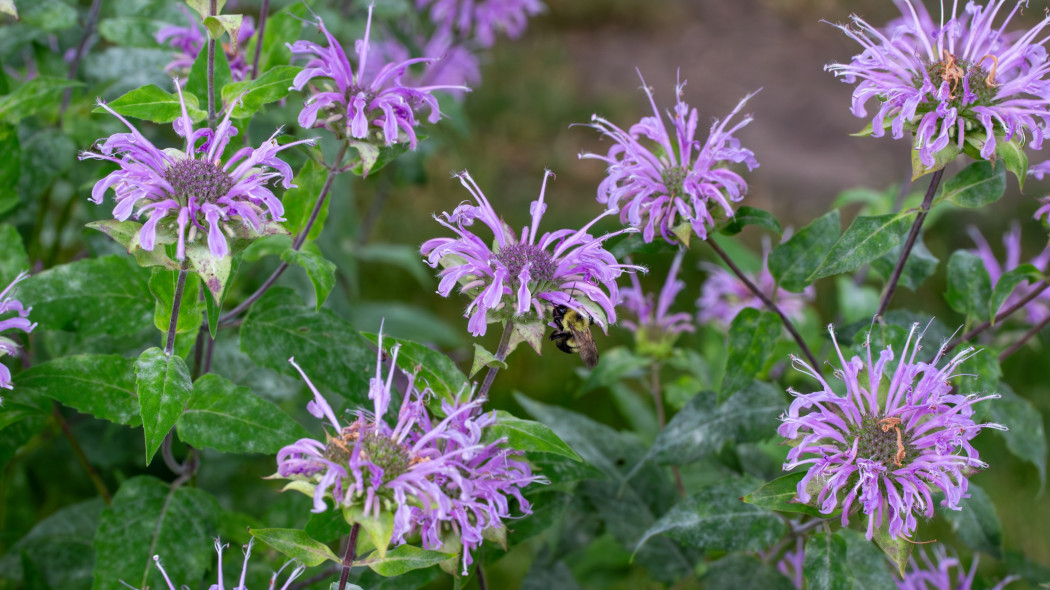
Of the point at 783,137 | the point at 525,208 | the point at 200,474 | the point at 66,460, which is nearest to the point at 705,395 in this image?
the point at 200,474

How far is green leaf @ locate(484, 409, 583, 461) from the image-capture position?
1248 mm

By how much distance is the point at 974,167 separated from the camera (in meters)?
1.48

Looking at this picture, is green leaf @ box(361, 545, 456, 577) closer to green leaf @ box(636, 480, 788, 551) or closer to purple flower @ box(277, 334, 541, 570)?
purple flower @ box(277, 334, 541, 570)

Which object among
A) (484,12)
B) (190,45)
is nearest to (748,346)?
(190,45)

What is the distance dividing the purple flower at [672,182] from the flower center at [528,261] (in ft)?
0.63

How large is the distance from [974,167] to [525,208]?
9.00 feet

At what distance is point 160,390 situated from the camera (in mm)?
1251

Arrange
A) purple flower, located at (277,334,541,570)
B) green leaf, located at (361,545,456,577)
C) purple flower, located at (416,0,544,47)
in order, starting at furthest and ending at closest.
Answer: purple flower, located at (416,0,544,47) < green leaf, located at (361,545,456,577) < purple flower, located at (277,334,541,570)

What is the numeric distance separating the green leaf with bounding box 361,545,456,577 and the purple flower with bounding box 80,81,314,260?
0.44 metres

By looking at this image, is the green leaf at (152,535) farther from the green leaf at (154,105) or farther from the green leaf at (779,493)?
the green leaf at (779,493)

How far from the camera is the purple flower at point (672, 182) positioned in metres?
1.45

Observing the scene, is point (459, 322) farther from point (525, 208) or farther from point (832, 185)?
point (832, 185)

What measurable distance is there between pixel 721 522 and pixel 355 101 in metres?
0.85

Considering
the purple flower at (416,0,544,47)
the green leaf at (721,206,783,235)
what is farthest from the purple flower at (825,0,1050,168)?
the purple flower at (416,0,544,47)
